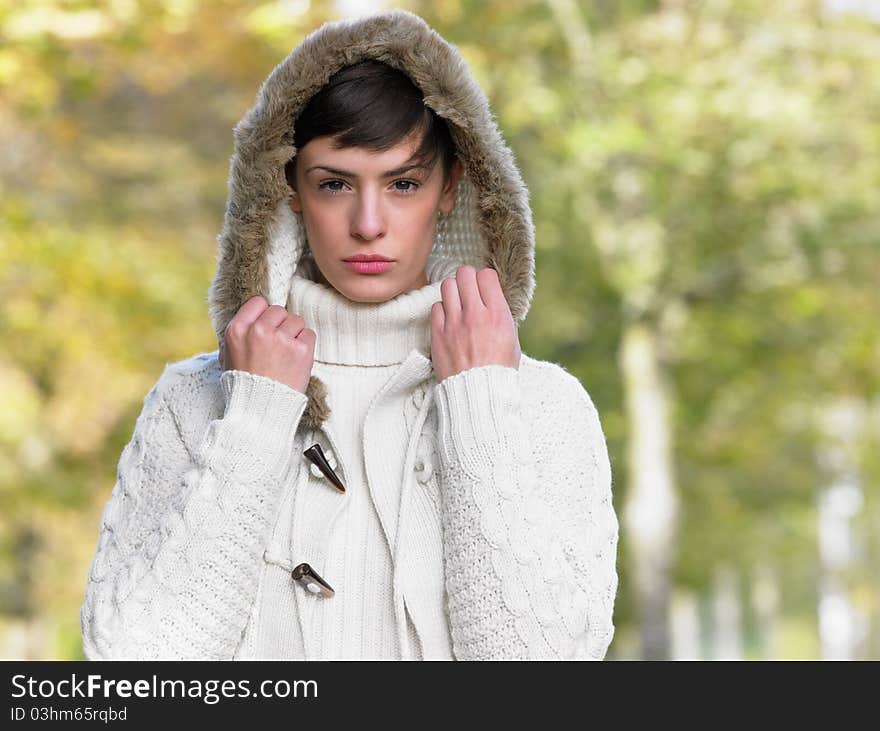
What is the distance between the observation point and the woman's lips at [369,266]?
339 cm

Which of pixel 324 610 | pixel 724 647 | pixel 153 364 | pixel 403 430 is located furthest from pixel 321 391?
pixel 724 647

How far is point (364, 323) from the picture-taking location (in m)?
3.50

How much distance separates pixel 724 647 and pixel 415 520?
135ft

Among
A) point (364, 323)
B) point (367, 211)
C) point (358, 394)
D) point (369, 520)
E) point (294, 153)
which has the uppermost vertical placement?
point (294, 153)

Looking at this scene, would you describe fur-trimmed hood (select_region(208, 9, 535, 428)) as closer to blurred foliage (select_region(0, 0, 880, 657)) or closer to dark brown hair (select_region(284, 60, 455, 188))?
dark brown hair (select_region(284, 60, 455, 188))

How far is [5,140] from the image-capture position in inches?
533

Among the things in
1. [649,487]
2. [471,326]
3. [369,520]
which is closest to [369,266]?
[471,326]

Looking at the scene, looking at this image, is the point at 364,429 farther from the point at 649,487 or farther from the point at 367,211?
the point at 649,487

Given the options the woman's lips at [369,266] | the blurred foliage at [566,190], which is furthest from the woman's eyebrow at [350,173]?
the blurred foliage at [566,190]

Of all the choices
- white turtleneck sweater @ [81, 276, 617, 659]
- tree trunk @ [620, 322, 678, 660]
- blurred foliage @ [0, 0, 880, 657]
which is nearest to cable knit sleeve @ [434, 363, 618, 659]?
white turtleneck sweater @ [81, 276, 617, 659]

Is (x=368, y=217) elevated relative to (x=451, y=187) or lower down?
lower down

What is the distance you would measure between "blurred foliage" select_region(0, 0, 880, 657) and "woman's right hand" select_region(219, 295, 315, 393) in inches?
353

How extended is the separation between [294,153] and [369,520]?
0.83 meters

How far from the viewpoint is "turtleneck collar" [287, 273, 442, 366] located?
11.4 ft
